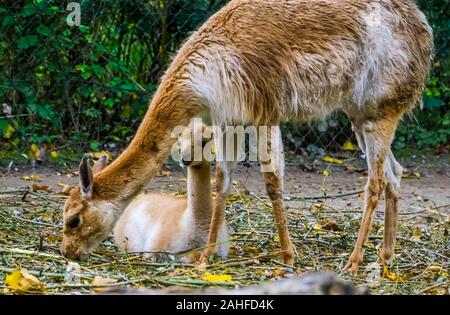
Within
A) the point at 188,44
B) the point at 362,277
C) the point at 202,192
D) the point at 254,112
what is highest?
the point at 188,44

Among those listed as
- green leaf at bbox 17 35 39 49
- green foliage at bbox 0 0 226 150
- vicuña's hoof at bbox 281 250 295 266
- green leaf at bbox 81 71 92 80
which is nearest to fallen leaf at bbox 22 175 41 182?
green foliage at bbox 0 0 226 150

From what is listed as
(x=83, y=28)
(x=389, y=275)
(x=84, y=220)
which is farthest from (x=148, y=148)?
(x=83, y=28)

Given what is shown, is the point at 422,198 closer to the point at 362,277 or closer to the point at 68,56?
the point at 362,277

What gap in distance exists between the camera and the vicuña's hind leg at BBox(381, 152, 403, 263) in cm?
616

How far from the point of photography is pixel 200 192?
20.4 ft

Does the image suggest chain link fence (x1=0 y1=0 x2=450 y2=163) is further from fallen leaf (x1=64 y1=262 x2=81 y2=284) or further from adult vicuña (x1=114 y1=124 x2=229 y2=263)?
fallen leaf (x1=64 y1=262 x2=81 y2=284)

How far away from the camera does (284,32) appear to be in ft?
19.1

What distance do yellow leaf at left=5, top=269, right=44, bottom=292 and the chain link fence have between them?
14.1 ft

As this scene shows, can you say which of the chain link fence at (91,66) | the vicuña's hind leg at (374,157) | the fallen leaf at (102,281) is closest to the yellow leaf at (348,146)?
the chain link fence at (91,66)

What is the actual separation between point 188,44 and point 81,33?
3614mm

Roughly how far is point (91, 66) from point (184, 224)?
11.3 feet

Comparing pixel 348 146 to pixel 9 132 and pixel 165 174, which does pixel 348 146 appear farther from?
pixel 9 132

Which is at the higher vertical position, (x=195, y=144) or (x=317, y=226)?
(x=195, y=144)

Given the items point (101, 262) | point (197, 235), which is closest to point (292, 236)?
point (197, 235)
